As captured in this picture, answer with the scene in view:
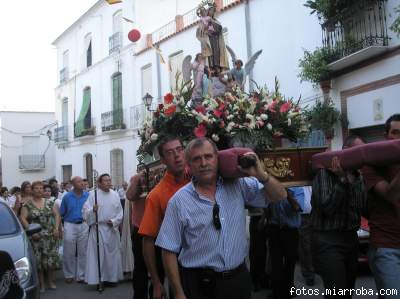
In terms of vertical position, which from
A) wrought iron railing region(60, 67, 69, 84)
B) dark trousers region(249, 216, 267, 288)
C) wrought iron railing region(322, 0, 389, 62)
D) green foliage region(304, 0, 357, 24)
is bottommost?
dark trousers region(249, 216, 267, 288)

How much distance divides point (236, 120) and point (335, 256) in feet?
5.34

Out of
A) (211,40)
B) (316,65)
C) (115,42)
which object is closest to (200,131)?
(211,40)

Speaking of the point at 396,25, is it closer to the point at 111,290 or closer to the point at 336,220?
the point at 336,220

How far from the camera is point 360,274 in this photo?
7516 mm

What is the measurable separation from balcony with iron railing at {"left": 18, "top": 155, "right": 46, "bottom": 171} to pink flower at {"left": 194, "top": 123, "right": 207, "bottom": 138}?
101 ft

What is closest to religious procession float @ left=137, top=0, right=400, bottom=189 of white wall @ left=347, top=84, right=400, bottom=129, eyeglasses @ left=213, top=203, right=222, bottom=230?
eyeglasses @ left=213, top=203, right=222, bottom=230

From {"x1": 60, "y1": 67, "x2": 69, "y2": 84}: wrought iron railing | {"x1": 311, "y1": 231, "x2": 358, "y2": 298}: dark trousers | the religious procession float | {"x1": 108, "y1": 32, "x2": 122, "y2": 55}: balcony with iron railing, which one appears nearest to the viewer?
{"x1": 311, "y1": 231, "x2": 358, "y2": 298}: dark trousers

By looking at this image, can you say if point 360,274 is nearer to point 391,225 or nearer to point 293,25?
point 391,225

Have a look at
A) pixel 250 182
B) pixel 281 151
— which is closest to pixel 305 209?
pixel 281 151

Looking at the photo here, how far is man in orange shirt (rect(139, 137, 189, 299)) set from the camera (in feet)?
12.6

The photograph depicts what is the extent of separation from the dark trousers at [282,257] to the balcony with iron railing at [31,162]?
30.4 m

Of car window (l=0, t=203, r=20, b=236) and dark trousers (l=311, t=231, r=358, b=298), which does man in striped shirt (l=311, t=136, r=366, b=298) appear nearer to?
dark trousers (l=311, t=231, r=358, b=298)

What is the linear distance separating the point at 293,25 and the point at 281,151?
376 inches

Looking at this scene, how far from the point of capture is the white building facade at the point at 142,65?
1174cm
